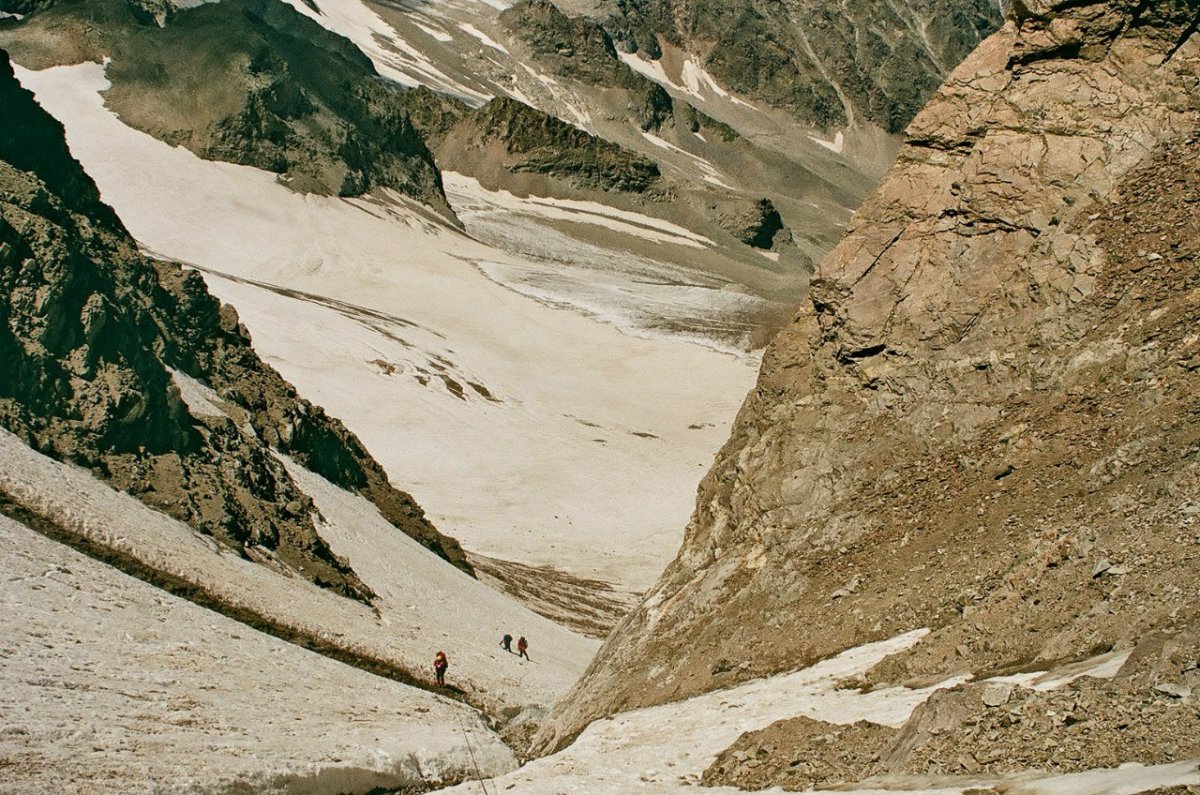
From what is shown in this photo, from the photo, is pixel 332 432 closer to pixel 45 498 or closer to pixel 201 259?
pixel 45 498

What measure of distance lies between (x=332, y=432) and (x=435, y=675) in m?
15.6

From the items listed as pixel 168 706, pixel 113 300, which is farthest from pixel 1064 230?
pixel 113 300

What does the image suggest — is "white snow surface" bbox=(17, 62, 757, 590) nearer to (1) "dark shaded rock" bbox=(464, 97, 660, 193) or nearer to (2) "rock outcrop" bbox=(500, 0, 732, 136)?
(1) "dark shaded rock" bbox=(464, 97, 660, 193)

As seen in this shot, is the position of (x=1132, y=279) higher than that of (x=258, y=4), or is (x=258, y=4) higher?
(x=1132, y=279)

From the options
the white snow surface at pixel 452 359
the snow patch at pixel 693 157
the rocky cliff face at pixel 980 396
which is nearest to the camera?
the rocky cliff face at pixel 980 396

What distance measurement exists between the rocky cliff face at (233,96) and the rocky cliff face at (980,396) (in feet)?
334

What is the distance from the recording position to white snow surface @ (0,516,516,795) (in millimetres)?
14414

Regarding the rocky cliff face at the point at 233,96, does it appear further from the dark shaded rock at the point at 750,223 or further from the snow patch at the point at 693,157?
the snow patch at the point at 693,157

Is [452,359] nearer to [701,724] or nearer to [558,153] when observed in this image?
[701,724]

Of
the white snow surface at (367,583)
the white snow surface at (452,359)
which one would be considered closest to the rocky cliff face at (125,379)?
the white snow surface at (367,583)

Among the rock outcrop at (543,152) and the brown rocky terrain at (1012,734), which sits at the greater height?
the brown rocky terrain at (1012,734)

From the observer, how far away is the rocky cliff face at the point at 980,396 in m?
14.3

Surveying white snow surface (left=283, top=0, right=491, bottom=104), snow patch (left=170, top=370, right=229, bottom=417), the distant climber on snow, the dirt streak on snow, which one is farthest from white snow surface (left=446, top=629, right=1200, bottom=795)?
white snow surface (left=283, top=0, right=491, bottom=104)

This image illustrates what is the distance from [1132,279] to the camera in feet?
51.2
